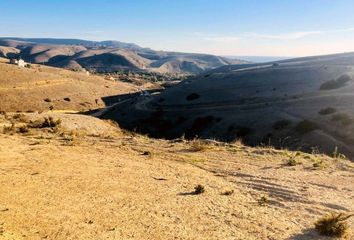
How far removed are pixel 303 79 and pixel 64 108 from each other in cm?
5592

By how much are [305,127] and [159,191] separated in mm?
44047

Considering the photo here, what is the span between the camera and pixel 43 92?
363 ft

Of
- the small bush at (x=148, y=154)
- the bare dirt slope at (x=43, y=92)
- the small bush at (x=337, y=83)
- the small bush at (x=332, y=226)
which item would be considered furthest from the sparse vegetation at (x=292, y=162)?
the bare dirt slope at (x=43, y=92)

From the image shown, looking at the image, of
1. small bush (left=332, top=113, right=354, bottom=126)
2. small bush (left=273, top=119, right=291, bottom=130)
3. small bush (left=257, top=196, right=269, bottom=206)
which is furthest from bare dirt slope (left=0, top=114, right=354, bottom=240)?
small bush (left=273, top=119, right=291, bottom=130)

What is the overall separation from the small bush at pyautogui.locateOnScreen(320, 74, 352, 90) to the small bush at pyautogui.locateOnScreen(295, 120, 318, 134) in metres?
29.8

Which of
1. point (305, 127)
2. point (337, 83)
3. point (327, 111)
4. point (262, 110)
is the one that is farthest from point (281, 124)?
point (337, 83)

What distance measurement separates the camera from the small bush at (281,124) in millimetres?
59375

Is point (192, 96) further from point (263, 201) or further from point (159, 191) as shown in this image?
point (263, 201)

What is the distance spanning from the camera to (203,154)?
2327 centimetres

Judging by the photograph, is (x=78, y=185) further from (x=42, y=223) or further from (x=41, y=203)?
(x=42, y=223)

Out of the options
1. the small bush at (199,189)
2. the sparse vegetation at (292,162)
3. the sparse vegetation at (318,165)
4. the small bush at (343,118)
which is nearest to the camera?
the small bush at (199,189)

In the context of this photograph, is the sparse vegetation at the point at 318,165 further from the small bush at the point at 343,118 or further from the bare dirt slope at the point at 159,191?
the small bush at the point at 343,118

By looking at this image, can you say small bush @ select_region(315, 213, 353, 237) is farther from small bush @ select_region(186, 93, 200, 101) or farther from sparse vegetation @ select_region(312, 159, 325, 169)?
small bush @ select_region(186, 93, 200, 101)

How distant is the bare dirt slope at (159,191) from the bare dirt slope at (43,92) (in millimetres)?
77969
